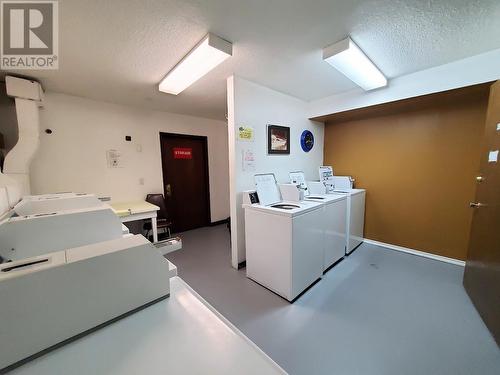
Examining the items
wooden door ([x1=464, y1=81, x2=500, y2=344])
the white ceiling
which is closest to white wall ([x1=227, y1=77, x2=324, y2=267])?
the white ceiling

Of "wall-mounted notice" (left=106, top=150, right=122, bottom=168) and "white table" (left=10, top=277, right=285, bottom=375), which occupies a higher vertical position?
"wall-mounted notice" (left=106, top=150, right=122, bottom=168)

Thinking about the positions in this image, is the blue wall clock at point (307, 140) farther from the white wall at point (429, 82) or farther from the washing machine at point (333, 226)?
the washing machine at point (333, 226)

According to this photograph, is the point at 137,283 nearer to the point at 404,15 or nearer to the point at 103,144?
the point at 404,15

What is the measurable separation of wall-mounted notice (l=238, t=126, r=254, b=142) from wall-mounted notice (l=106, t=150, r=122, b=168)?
2119mm

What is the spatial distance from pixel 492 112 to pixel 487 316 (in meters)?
1.71

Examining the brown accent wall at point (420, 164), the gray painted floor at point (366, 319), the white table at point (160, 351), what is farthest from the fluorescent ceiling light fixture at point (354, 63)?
the gray painted floor at point (366, 319)

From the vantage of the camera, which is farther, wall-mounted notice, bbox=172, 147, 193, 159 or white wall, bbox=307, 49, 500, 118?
wall-mounted notice, bbox=172, 147, 193, 159

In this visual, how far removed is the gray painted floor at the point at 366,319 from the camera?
125cm

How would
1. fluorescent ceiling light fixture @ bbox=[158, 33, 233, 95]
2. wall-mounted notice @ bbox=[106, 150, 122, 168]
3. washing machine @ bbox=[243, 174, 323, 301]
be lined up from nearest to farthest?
1. fluorescent ceiling light fixture @ bbox=[158, 33, 233, 95]
2. washing machine @ bbox=[243, 174, 323, 301]
3. wall-mounted notice @ bbox=[106, 150, 122, 168]

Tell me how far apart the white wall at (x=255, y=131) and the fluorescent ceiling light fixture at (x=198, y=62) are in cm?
43

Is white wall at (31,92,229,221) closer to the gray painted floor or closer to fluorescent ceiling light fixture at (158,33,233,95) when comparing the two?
fluorescent ceiling light fixture at (158,33,233,95)

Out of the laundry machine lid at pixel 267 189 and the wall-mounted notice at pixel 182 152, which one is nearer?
the laundry machine lid at pixel 267 189

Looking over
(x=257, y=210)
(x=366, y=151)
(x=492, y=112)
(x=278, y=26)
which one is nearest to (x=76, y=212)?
(x=257, y=210)

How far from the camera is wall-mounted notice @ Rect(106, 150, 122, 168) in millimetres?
2926
